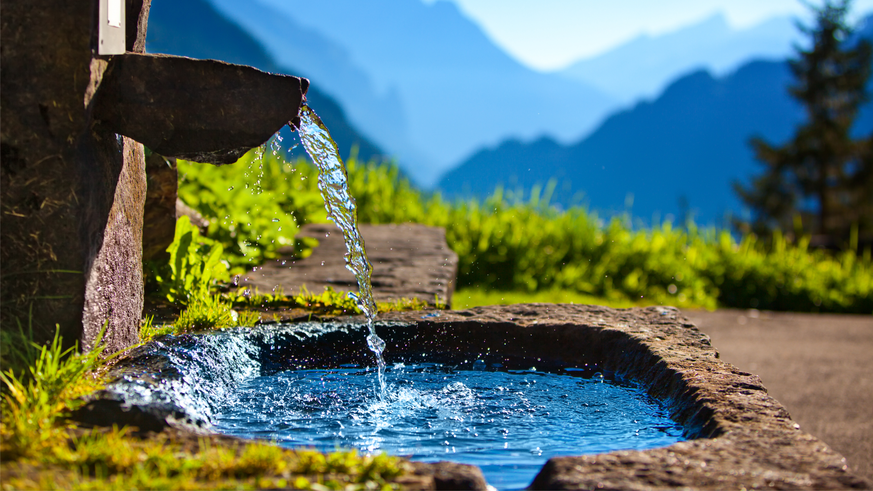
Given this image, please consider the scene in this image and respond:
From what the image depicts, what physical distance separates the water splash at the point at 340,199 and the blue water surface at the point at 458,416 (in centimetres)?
18

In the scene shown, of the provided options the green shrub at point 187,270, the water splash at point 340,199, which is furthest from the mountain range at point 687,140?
the water splash at point 340,199

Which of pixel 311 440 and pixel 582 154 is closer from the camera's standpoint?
pixel 311 440

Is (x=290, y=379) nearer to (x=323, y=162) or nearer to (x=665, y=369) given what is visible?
(x=323, y=162)

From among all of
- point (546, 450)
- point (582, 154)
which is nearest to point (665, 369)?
point (546, 450)

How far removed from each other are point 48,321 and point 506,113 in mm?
162216

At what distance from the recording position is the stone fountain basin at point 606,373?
1.58 m

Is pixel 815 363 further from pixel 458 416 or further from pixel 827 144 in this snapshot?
pixel 827 144

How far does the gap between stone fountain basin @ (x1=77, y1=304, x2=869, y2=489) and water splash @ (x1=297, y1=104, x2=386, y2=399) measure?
118mm

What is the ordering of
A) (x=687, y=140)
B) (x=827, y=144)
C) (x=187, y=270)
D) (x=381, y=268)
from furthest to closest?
(x=687, y=140) < (x=827, y=144) < (x=381, y=268) < (x=187, y=270)

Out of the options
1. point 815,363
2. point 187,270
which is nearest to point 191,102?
point 187,270

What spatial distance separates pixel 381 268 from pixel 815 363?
144 inches

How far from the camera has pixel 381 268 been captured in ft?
15.3

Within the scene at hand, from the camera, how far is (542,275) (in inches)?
272

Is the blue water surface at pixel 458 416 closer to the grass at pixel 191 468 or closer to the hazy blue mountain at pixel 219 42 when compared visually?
the grass at pixel 191 468
